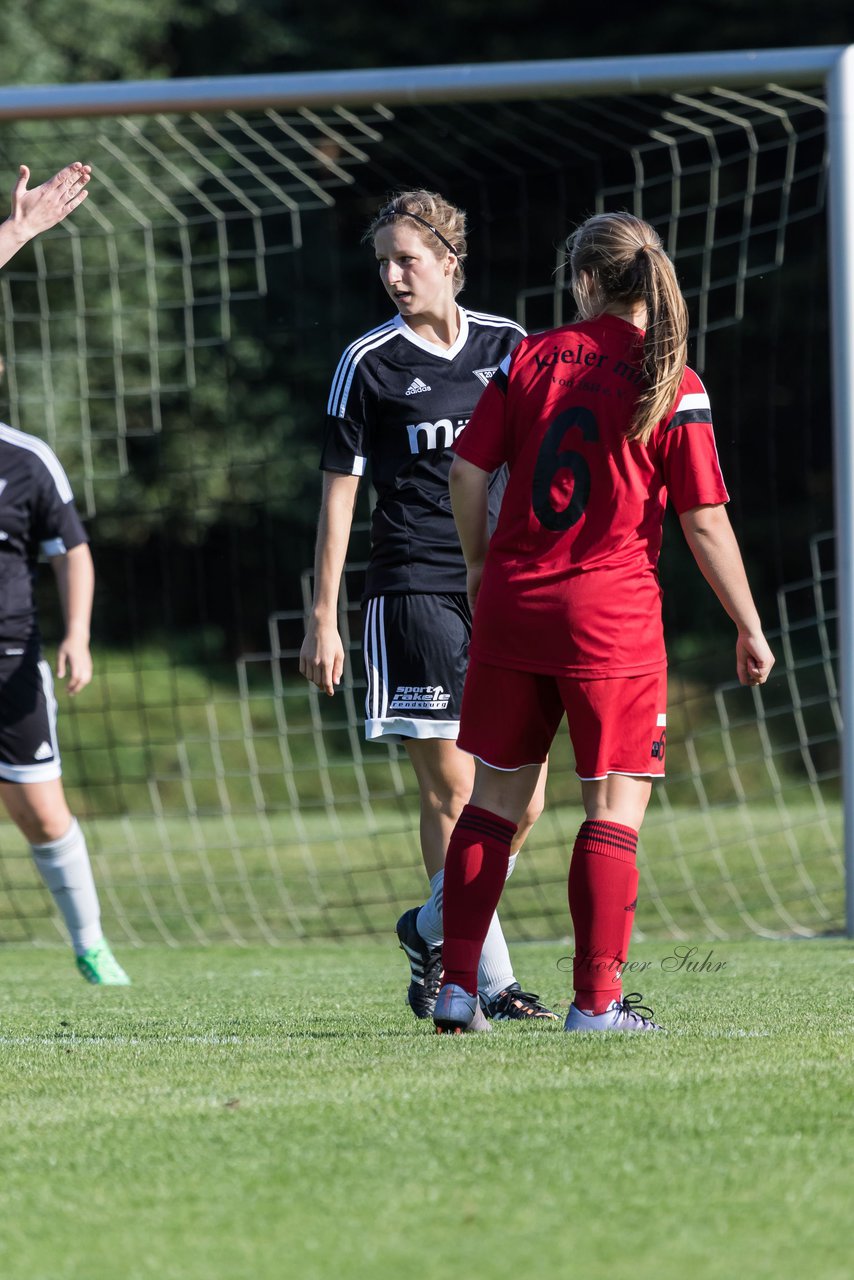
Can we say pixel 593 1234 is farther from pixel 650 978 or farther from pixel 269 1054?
pixel 650 978

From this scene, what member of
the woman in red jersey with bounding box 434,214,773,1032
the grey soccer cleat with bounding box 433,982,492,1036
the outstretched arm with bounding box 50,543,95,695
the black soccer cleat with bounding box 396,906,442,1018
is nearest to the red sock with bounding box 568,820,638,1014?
the woman in red jersey with bounding box 434,214,773,1032

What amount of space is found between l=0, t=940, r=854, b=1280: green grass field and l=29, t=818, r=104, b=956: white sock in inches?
57.9

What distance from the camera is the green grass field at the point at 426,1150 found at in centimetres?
191

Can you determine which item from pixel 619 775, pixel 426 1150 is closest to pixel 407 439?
pixel 619 775

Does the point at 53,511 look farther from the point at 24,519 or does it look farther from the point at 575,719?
the point at 575,719

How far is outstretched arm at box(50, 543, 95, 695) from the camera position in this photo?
4.90 metres

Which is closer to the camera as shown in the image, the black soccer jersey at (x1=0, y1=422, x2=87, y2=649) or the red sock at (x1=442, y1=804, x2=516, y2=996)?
the red sock at (x1=442, y1=804, x2=516, y2=996)

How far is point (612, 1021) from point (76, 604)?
2440mm

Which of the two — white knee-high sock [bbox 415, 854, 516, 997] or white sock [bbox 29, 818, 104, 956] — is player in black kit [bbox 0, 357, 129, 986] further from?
white knee-high sock [bbox 415, 854, 516, 997]

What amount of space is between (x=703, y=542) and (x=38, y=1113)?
170 cm

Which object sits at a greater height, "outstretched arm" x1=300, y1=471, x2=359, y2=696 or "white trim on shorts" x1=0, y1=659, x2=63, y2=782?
"outstretched arm" x1=300, y1=471, x2=359, y2=696

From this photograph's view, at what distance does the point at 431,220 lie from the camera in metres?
3.95

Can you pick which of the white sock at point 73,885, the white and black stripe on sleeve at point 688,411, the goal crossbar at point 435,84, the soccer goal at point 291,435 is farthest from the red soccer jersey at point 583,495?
the soccer goal at point 291,435

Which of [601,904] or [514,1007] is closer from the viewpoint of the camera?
[601,904]
